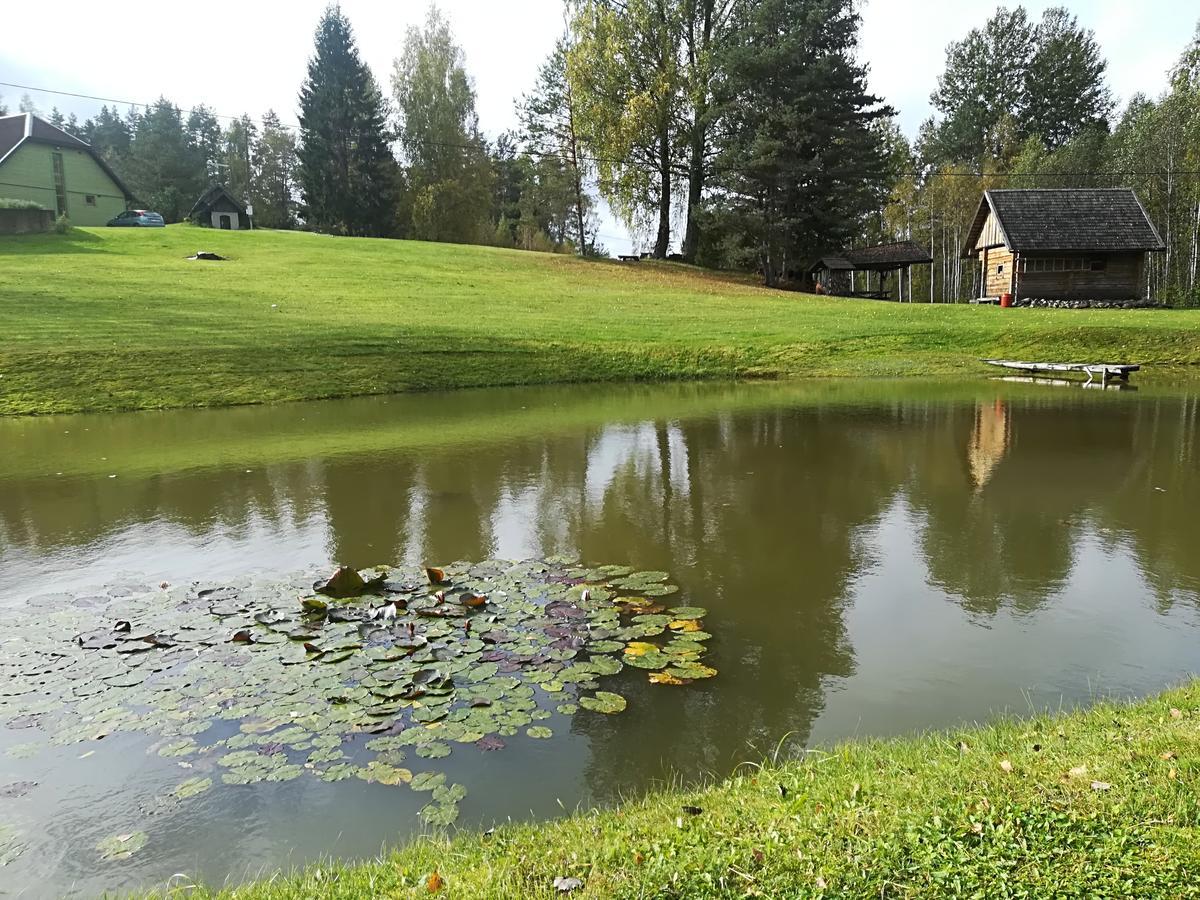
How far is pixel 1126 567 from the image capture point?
6766 mm

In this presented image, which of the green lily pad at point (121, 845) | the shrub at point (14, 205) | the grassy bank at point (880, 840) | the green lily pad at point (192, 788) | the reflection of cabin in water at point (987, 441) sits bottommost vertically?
the green lily pad at point (121, 845)

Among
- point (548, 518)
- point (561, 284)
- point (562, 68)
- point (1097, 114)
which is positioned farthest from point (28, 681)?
point (1097, 114)

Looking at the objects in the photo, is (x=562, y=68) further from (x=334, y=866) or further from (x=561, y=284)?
(x=334, y=866)

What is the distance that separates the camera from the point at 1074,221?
1484 inches

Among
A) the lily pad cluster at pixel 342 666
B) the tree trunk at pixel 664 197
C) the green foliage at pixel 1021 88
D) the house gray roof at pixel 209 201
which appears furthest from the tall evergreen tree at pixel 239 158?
the lily pad cluster at pixel 342 666

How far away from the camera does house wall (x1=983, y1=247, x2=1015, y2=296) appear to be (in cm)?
3856

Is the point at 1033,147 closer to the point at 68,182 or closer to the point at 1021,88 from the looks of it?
the point at 1021,88

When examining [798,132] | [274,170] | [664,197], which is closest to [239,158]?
[274,170]

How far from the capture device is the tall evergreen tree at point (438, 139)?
177 ft

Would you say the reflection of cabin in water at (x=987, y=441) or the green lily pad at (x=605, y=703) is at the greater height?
the reflection of cabin in water at (x=987, y=441)

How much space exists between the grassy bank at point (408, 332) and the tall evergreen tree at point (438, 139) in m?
19.0

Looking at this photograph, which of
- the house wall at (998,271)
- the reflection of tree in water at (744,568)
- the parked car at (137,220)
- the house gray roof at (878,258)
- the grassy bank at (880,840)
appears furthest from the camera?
the parked car at (137,220)

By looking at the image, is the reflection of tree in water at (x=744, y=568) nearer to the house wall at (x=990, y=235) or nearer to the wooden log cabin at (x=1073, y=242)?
the wooden log cabin at (x=1073, y=242)

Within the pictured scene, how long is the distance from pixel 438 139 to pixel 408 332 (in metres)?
35.8
